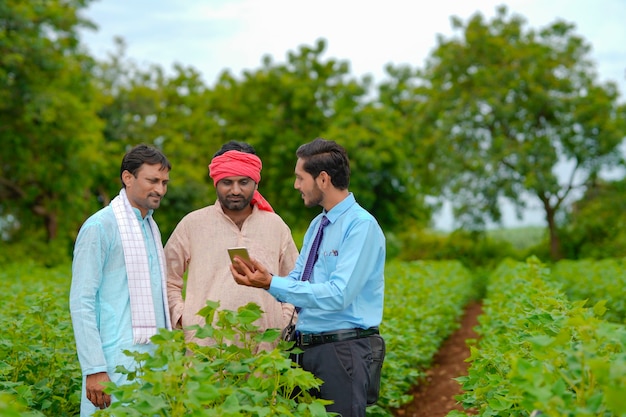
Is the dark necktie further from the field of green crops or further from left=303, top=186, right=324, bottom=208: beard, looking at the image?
the field of green crops

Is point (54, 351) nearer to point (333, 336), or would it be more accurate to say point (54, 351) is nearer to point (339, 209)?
point (333, 336)

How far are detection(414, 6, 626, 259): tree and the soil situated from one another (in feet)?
68.5

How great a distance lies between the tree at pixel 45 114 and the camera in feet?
76.0

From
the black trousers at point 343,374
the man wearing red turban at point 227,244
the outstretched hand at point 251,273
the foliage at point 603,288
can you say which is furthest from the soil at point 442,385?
the outstretched hand at point 251,273

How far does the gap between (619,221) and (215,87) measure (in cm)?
2236

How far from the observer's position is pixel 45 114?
23.5m

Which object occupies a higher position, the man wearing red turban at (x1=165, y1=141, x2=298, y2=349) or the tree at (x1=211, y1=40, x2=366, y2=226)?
the tree at (x1=211, y1=40, x2=366, y2=226)

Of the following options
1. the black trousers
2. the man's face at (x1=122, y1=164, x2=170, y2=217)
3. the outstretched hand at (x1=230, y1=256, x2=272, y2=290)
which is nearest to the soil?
the black trousers

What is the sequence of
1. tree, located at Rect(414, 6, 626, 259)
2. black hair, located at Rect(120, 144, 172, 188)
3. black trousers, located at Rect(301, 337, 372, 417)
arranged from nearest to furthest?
black trousers, located at Rect(301, 337, 372, 417) < black hair, located at Rect(120, 144, 172, 188) < tree, located at Rect(414, 6, 626, 259)

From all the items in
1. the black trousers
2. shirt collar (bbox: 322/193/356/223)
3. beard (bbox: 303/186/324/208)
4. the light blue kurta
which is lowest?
the black trousers

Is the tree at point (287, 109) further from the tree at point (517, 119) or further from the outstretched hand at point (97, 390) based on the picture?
the outstretched hand at point (97, 390)

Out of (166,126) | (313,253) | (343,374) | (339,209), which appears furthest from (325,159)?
(166,126)

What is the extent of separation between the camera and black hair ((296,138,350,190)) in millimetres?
3996

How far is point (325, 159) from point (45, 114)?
2118 cm
